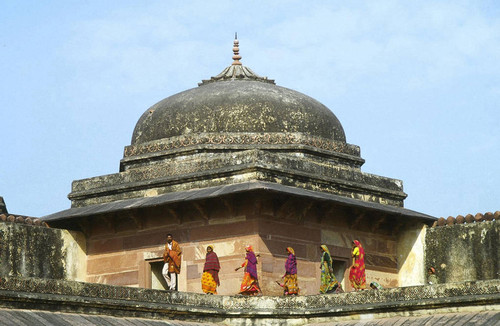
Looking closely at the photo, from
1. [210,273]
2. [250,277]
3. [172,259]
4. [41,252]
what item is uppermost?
[41,252]

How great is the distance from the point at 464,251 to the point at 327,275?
300 cm

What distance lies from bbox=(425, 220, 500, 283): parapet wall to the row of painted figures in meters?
2.37

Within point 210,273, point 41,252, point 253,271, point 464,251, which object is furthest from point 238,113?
point 464,251

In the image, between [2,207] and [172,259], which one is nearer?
[172,259]

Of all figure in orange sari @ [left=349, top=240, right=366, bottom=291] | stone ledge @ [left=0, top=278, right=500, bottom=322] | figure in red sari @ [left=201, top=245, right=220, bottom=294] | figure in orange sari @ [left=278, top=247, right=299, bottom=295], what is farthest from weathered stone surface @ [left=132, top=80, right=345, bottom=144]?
stone ledge @ [left=0, top=278, right=500, bottom=322]

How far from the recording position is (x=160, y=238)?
21016mm

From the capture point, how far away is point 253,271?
19.1m

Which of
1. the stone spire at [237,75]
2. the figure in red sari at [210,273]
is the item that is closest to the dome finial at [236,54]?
the stone spire at [237,75]

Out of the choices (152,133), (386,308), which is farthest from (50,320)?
(152,133)

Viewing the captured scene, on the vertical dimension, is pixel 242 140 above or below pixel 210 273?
above

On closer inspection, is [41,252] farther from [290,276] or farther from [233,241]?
[290,276]

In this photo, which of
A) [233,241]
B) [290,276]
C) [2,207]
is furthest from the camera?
[2,207]

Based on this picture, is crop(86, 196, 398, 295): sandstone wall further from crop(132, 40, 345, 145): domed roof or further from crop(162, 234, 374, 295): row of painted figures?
crop(132, 40, 345, 145): domed roof

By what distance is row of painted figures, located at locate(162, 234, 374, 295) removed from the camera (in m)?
19.1
